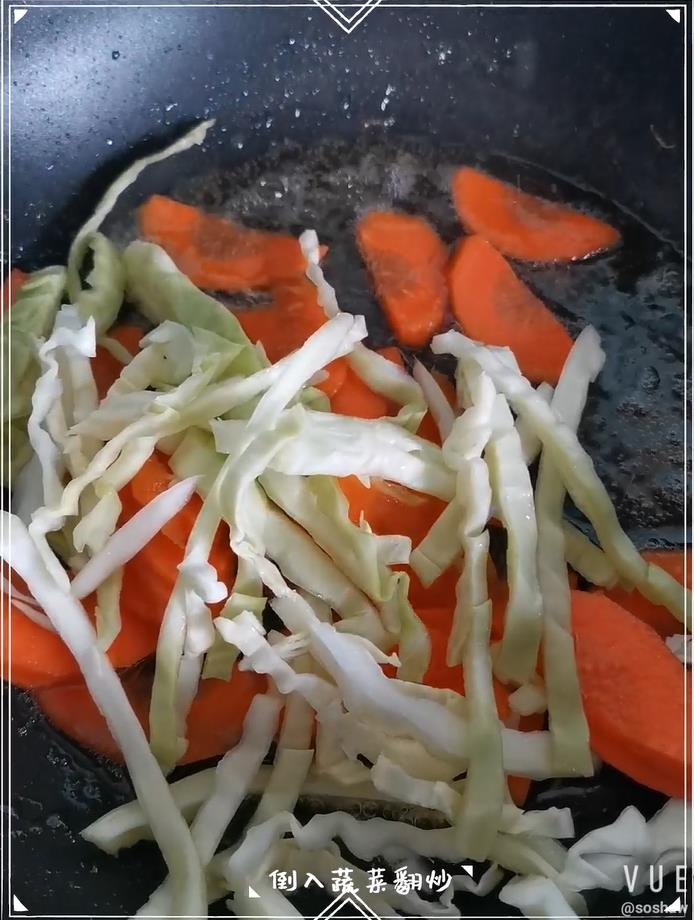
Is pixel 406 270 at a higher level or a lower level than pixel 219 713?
higher

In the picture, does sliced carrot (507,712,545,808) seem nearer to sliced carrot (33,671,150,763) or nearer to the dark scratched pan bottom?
the dark scratched pan bottom

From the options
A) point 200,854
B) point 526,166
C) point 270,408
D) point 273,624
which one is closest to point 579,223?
point 526,166

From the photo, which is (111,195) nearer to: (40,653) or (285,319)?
(285,319)

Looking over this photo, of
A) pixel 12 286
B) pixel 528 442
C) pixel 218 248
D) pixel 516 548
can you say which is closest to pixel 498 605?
pixel 516 548

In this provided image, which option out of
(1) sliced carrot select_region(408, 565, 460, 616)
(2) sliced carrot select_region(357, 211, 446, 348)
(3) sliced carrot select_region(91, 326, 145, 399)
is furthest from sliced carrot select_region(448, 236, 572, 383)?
(3) sliced carrot select_region(91, 326, 145, 399)

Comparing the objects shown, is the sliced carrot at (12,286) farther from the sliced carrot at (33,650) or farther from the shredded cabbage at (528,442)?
the shredded cabbage at (528,442)

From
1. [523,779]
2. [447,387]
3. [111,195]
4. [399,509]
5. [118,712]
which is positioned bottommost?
[523,779]
